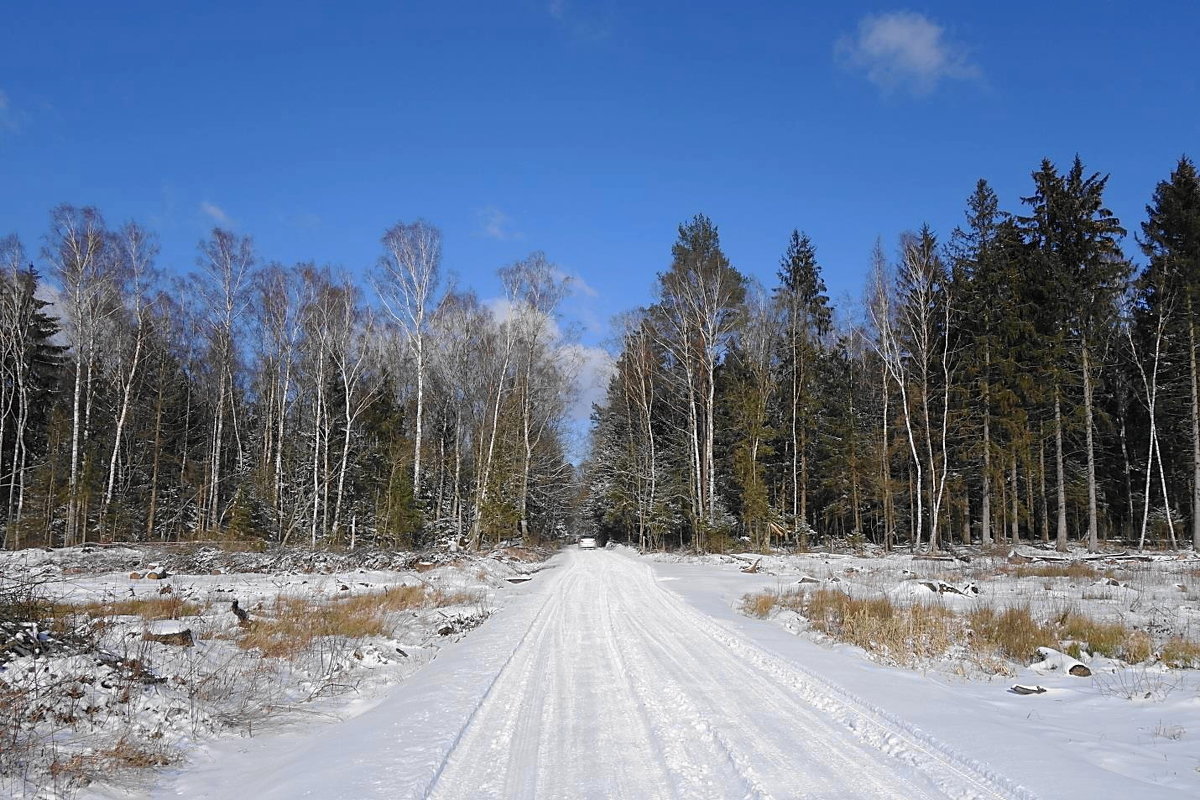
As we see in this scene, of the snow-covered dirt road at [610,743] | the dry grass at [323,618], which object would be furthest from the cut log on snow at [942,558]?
the snow-covered dirt road at [610,743]

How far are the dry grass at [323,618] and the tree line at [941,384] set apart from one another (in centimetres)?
1864

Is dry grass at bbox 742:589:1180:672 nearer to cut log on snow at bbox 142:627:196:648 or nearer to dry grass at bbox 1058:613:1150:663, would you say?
dry grass at bbox 1058:613:1150:663

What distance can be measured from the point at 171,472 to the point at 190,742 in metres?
37.5

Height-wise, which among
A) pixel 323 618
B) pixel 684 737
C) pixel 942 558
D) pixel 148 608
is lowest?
pixel 942 558

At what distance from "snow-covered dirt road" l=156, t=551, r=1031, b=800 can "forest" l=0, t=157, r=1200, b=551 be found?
21616 millimetres

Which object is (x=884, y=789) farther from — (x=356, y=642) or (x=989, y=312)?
(x=989, y=312)

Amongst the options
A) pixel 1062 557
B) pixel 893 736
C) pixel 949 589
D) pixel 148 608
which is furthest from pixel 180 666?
pixel 1062 557

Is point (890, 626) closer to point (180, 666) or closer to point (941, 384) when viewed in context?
point (180, 666)

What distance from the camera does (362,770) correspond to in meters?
4.65

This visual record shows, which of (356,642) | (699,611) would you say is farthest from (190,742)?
(699,611)

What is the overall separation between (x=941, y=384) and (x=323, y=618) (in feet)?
96.1

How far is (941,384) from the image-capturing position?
104 feet

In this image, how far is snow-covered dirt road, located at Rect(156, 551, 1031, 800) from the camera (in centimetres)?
436

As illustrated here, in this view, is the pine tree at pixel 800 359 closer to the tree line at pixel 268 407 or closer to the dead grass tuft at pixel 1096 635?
the tree line at pixel 268 407
